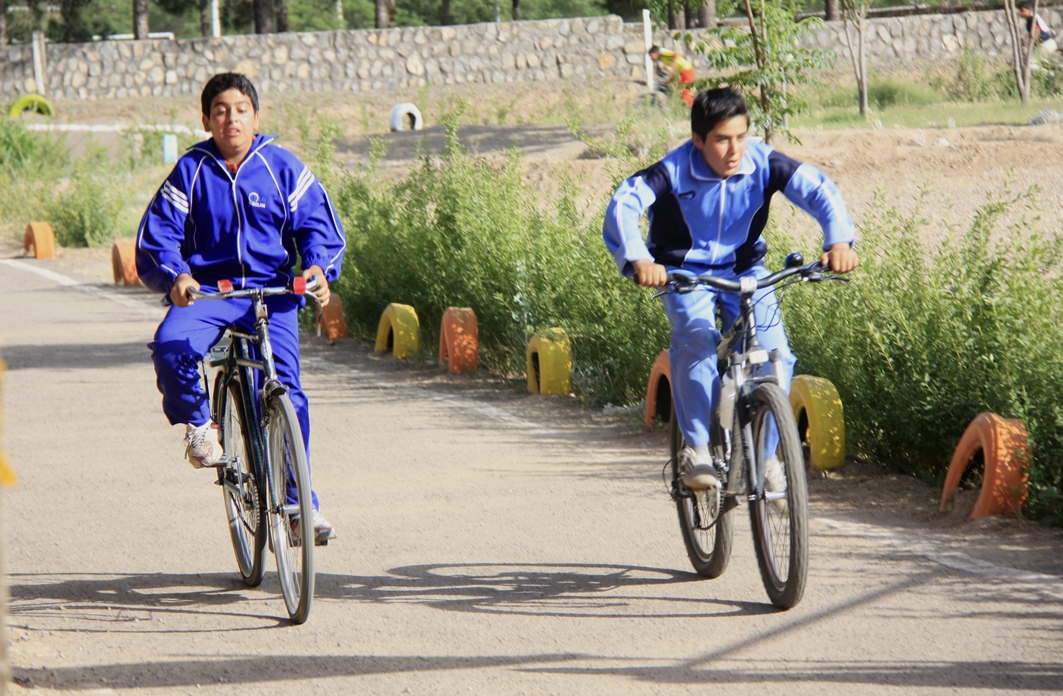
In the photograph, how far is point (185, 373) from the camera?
473 centimetres

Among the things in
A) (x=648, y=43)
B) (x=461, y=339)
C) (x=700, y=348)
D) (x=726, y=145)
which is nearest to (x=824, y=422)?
(x=700, y=348)

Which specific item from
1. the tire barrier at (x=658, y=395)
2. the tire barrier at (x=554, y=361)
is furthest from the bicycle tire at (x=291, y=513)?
the tire barrier at (x=554, y=361)

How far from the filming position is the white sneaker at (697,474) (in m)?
4.69

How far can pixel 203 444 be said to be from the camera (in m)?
4.82

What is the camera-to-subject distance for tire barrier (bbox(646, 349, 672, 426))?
751 centimetres

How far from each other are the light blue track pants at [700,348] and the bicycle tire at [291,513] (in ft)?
4.67

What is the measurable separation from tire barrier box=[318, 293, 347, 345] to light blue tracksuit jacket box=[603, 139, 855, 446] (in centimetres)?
701

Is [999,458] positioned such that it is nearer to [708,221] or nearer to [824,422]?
[824,422]

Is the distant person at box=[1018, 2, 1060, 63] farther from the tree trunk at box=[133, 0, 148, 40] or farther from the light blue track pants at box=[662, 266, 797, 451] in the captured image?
the tree trunk at box=[133, 0, 148, 40]

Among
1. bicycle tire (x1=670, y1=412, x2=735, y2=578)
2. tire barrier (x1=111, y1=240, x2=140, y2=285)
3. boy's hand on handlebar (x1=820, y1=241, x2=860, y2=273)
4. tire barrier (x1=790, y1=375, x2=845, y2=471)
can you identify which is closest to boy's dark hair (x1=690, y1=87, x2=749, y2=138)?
boy's hand on handlebar (x1=820, y1=241, x2=860, y2=273)

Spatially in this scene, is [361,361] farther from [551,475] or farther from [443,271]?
[551,475]

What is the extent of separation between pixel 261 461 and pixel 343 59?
3808cm

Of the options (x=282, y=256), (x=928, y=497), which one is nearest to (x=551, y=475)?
(x=928, y=497)

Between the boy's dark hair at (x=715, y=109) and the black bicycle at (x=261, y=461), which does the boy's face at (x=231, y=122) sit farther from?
the boy's dark hair at (x=715, y=109)
